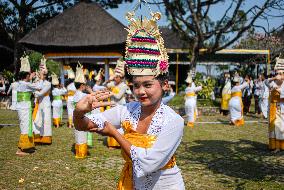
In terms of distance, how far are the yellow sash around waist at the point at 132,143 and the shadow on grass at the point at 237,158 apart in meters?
3.86

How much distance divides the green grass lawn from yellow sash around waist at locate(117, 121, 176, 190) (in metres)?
2.92

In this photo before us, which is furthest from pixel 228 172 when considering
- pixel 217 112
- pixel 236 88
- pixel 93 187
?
pixel 217 112

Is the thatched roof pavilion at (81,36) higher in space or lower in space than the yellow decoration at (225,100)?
higher

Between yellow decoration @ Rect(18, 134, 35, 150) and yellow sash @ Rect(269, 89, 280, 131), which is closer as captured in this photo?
yellow decoration @ Rect(18, 134, 35, 150)

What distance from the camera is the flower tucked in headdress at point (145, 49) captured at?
2.69 m

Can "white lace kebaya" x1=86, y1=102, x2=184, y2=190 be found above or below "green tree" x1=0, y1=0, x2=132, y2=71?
below

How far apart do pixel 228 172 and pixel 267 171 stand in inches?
28.8

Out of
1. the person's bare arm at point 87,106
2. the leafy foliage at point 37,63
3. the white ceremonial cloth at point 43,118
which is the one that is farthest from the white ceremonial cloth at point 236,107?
the leafy foliage at point 37,63

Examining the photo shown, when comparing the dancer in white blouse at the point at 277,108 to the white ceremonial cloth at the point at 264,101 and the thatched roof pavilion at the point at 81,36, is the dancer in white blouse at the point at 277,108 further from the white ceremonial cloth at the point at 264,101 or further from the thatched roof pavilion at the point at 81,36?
the thatched roof pavilion at the point at 81,36

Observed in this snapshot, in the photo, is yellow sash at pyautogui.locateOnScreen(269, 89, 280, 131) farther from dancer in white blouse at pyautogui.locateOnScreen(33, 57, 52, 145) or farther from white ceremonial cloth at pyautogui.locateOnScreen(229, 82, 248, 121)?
dancer in white blouse at pyautogui.locateOnScreen(33, 57, 52, 145)

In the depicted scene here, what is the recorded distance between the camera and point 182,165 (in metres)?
7.02

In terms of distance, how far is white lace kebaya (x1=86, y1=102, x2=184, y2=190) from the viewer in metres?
2.43

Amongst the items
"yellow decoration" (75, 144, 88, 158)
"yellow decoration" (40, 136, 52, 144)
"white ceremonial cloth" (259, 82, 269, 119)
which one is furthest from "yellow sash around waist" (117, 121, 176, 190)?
"white ceremonial cloth" (259, 82, 269, 119)

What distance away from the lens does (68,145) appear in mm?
9234
